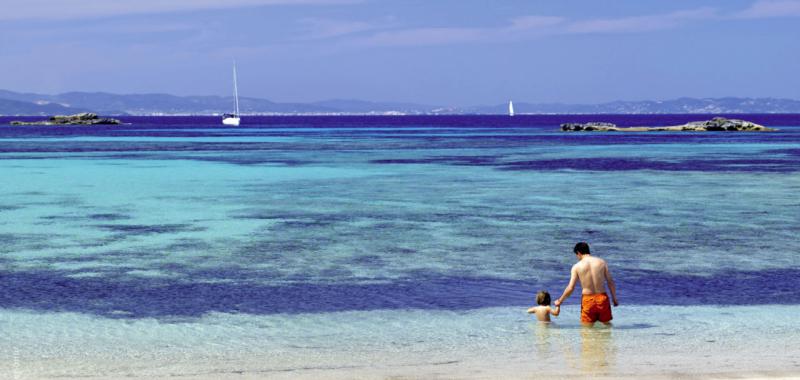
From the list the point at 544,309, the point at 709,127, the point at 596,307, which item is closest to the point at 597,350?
the point at 596,307

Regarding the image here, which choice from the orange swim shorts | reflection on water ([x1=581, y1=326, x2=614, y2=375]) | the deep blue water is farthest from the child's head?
the deep blue water

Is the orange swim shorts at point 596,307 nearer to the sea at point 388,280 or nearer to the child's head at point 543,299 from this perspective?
Answer: the sea at point 388,280

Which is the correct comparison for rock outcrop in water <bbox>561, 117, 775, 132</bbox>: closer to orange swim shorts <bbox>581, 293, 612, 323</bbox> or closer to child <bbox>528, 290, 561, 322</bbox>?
child <bbox>528, 290, 561, 322</bbox>

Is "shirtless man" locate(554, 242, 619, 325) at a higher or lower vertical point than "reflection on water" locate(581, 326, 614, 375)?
higher

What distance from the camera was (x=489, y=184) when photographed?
51.4 m

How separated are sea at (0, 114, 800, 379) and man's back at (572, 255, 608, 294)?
2.31 feet

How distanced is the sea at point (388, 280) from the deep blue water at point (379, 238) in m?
0.11

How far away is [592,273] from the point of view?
16.9m

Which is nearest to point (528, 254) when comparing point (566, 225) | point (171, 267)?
point (566, 225)

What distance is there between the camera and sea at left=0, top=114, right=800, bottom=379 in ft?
49.2

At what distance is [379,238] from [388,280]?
284 inches

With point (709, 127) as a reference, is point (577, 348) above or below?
above

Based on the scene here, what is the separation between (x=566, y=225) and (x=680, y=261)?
27.0ft

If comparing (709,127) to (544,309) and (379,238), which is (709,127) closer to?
(379,238)
